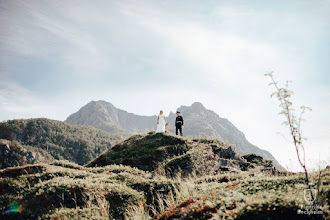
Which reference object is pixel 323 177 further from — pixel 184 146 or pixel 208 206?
pixel 184 146

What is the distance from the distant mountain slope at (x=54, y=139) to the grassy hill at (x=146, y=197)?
161m

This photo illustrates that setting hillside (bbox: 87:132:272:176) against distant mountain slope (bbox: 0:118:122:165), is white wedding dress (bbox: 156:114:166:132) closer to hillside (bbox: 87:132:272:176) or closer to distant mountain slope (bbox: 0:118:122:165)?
hillside (bbox: 87:132:272:176)

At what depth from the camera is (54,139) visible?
170m

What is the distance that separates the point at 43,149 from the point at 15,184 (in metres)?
168

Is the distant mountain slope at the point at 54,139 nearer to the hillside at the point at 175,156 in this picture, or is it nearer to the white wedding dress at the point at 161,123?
the white wedding dress at the point at 161,123

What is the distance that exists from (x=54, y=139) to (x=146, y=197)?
180800mm

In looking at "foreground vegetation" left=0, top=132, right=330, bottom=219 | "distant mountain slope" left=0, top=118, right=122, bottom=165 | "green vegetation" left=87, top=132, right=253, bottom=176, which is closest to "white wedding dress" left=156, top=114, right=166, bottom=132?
"green vegetation" left=87, top=132, right=253, bottom=176

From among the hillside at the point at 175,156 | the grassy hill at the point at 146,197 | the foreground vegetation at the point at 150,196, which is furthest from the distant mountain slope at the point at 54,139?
the grassy hill at the point at 146,197

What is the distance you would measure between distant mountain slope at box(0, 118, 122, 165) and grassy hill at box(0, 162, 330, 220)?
6330 inches

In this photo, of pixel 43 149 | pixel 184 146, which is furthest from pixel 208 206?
pixel 43 149

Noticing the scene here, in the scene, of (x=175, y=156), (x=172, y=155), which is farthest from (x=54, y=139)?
(x=175, y=156)

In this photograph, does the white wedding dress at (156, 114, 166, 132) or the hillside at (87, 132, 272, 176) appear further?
the white wedding dress at (156, 114, 166, 132)

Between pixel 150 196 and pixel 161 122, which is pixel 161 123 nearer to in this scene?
pixel 161 122

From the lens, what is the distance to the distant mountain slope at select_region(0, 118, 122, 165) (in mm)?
161375
